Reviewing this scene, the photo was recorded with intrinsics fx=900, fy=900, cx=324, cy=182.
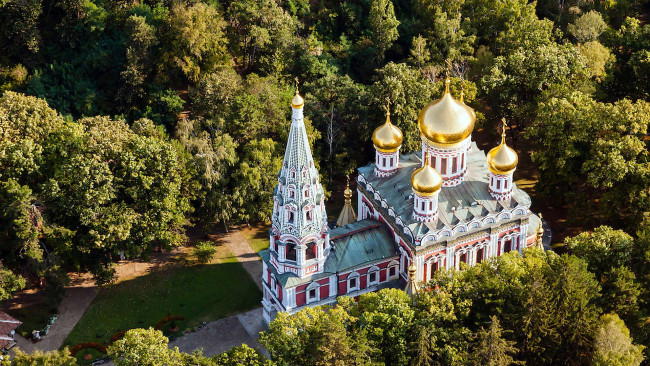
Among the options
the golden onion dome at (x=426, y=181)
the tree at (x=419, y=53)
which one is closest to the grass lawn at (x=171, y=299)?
the golden onion dome at (x=426, y=181)

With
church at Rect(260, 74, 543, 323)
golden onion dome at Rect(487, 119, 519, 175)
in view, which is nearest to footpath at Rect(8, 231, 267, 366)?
church at Rect(260, 74, 543, 323)

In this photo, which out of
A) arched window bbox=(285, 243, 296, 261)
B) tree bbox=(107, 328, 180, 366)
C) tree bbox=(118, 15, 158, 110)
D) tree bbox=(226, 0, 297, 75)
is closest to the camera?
tree bbox=(107, 328, 180, 366)

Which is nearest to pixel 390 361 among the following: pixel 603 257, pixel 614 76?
pixel 603 257

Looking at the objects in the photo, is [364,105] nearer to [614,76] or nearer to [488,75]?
[488,75]

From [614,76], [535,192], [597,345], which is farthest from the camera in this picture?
[614,76]

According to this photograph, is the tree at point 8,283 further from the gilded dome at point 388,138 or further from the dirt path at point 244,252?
the gilded dome at point 388,138

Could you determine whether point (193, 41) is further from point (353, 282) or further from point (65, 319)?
point (353, 282)

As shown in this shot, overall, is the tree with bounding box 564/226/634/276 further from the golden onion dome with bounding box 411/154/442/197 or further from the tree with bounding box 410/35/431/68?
the tree with bounding box 410/35/431/68
